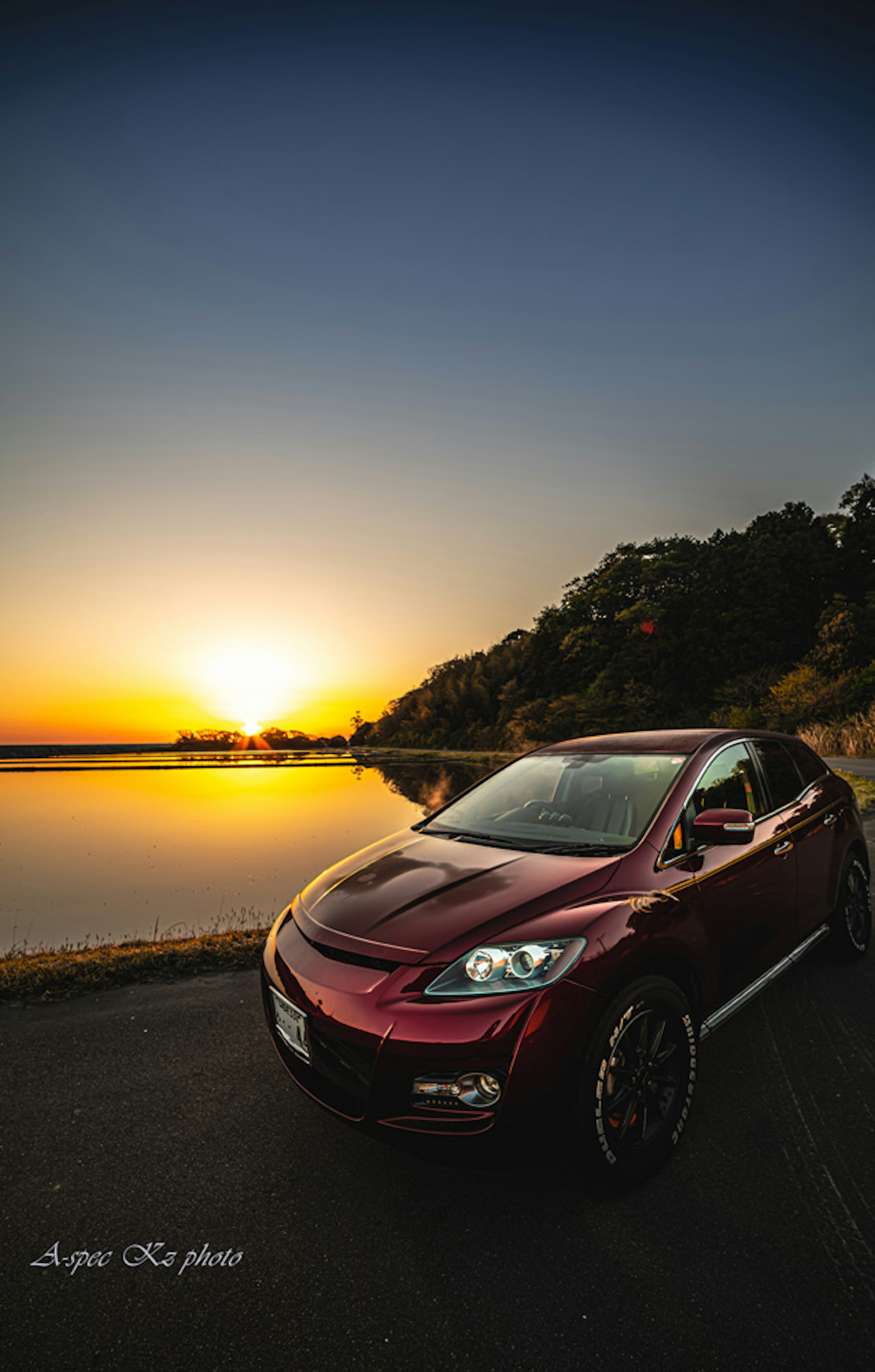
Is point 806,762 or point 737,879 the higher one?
point 806,762

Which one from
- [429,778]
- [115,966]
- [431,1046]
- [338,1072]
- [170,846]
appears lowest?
[429,778]

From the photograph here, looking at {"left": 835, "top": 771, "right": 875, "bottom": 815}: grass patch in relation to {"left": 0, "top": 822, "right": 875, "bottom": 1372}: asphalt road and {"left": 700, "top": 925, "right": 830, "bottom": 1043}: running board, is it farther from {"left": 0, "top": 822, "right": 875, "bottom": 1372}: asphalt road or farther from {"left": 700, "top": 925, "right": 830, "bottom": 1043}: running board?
{"left": 0, "top": 822, "right": 875, "bottom": 1372}: asphalt road

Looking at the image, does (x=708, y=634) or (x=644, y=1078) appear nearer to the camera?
(x=644, y=1078)

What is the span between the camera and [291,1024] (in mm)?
2404

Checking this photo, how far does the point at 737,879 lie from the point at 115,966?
3.97m

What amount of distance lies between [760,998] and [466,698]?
6254 cm

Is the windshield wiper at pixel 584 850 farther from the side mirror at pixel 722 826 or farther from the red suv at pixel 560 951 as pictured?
the side mirror at pixel 722 826

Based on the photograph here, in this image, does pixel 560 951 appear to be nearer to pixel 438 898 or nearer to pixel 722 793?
pixel 438 898

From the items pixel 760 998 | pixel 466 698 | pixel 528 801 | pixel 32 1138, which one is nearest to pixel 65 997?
pixel 32 1138

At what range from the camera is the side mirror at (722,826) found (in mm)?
2691

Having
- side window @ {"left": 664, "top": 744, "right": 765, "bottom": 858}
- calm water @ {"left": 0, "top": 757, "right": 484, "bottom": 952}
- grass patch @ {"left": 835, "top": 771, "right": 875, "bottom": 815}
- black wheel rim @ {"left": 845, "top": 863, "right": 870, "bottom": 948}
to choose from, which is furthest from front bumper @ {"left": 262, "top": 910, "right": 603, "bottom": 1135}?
grass patch @ {"left": 835, "top": 771, "right": 875, "bottom": 815}

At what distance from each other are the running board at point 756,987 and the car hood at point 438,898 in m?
0.88

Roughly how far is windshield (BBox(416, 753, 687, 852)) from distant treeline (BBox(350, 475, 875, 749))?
27.7 metres

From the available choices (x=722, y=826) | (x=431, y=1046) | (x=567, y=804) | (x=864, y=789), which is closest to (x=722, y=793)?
(x=722, y=826)
